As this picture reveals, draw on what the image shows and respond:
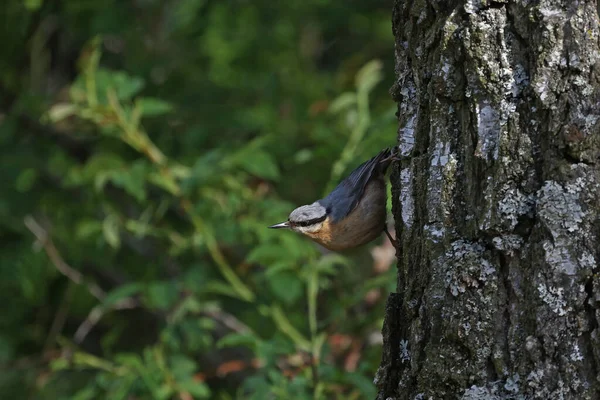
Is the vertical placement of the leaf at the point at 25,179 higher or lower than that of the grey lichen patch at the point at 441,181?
lower

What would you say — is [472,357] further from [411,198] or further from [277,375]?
[277,375]

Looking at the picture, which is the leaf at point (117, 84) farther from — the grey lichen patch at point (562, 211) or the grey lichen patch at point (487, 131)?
the grey lichen patch at point (562, 211)

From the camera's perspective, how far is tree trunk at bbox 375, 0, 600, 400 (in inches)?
66.6

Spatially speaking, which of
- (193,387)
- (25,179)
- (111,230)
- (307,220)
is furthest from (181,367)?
(25,179)

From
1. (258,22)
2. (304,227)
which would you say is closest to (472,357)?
(304,227)

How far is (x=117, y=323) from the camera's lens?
5301 mm

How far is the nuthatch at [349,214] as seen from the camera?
347 cm

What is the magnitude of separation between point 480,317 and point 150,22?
5023 mm

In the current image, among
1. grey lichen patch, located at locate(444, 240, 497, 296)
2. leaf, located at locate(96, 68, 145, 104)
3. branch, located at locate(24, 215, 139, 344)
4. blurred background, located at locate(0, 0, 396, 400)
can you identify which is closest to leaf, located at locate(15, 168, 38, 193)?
blurred background, located at locate(0, 0, 396, 400)

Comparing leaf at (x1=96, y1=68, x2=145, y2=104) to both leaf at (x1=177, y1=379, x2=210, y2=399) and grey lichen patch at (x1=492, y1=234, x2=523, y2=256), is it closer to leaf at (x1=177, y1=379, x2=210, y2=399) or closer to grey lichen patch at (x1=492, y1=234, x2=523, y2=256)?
leaf at (x1=177, y1=379, x2=210, y2=399)

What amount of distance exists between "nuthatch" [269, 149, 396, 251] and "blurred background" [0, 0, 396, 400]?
93mm

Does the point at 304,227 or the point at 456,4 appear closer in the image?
the point at 456,4

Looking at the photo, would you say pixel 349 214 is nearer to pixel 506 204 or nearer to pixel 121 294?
pixel 121 294

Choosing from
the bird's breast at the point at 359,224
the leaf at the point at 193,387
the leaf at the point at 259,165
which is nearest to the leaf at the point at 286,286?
the bird's breast at the point at 359,224
